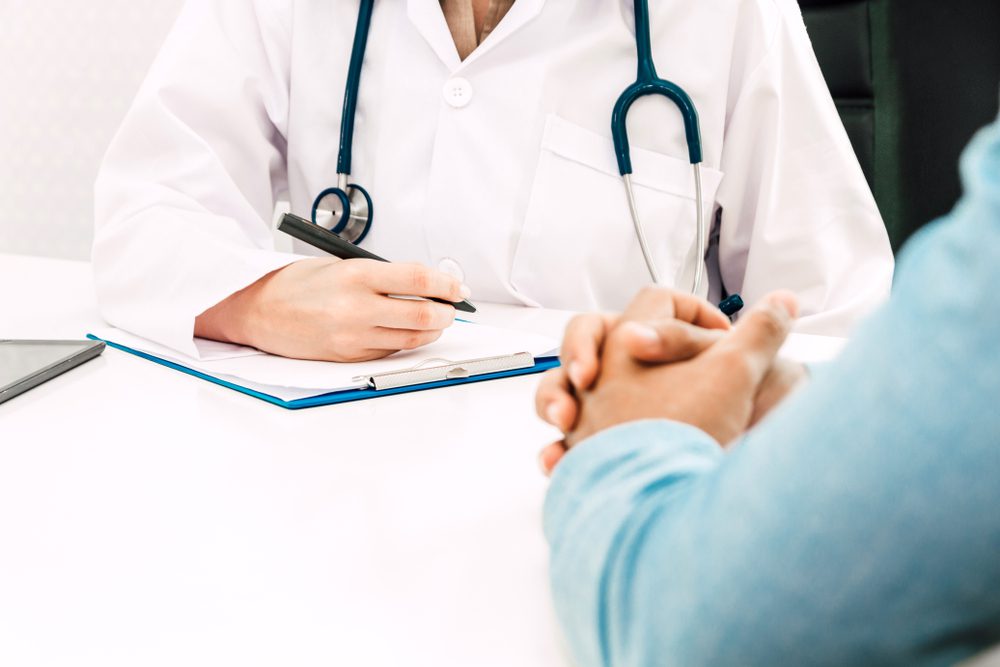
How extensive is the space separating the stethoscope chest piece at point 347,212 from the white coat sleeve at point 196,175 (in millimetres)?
71

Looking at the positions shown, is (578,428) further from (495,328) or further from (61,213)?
(61,213)

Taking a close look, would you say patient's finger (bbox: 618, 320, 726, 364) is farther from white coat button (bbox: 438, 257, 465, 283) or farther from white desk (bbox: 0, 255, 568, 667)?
white coat button (bbox: 438, 257, 465, 283)

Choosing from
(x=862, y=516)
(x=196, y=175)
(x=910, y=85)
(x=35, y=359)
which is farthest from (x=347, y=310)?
(x=910, y=85)

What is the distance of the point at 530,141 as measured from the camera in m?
0.90

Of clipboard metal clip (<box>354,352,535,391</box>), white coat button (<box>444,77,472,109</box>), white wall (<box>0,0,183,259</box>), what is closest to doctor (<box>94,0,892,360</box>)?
white coat button (<box>444,77,472,109</box>)

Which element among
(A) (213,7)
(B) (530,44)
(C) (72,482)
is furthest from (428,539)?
(A) (213,7)

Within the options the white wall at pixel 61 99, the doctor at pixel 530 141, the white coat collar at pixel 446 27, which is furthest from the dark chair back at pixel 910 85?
the white wall at pixel 61 99

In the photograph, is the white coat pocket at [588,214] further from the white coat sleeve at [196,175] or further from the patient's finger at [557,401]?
the patient's finger at [557,401]

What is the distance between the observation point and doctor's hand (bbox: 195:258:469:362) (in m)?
0.66

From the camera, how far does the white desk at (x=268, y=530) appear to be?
1.05 ft

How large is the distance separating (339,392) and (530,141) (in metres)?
0.41

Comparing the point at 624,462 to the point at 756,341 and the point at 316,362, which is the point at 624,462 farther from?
the point at 316,362

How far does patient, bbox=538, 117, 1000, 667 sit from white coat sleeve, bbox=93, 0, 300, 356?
1.87ft

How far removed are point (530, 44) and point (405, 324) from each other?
1.35 feet
